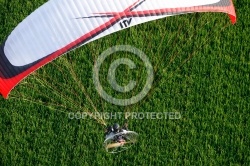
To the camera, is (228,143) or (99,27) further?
(228,143)

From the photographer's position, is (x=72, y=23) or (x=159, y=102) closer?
(x=72, y=23)

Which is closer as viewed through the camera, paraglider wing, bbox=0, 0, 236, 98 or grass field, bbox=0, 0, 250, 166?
paraglider wing, bbox=0, 0, 236, 98

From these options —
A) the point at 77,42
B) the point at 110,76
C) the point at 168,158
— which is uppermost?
the point at 110,76

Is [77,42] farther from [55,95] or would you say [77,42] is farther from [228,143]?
[228,143]

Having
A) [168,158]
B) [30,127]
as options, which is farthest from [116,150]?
[30,127]
